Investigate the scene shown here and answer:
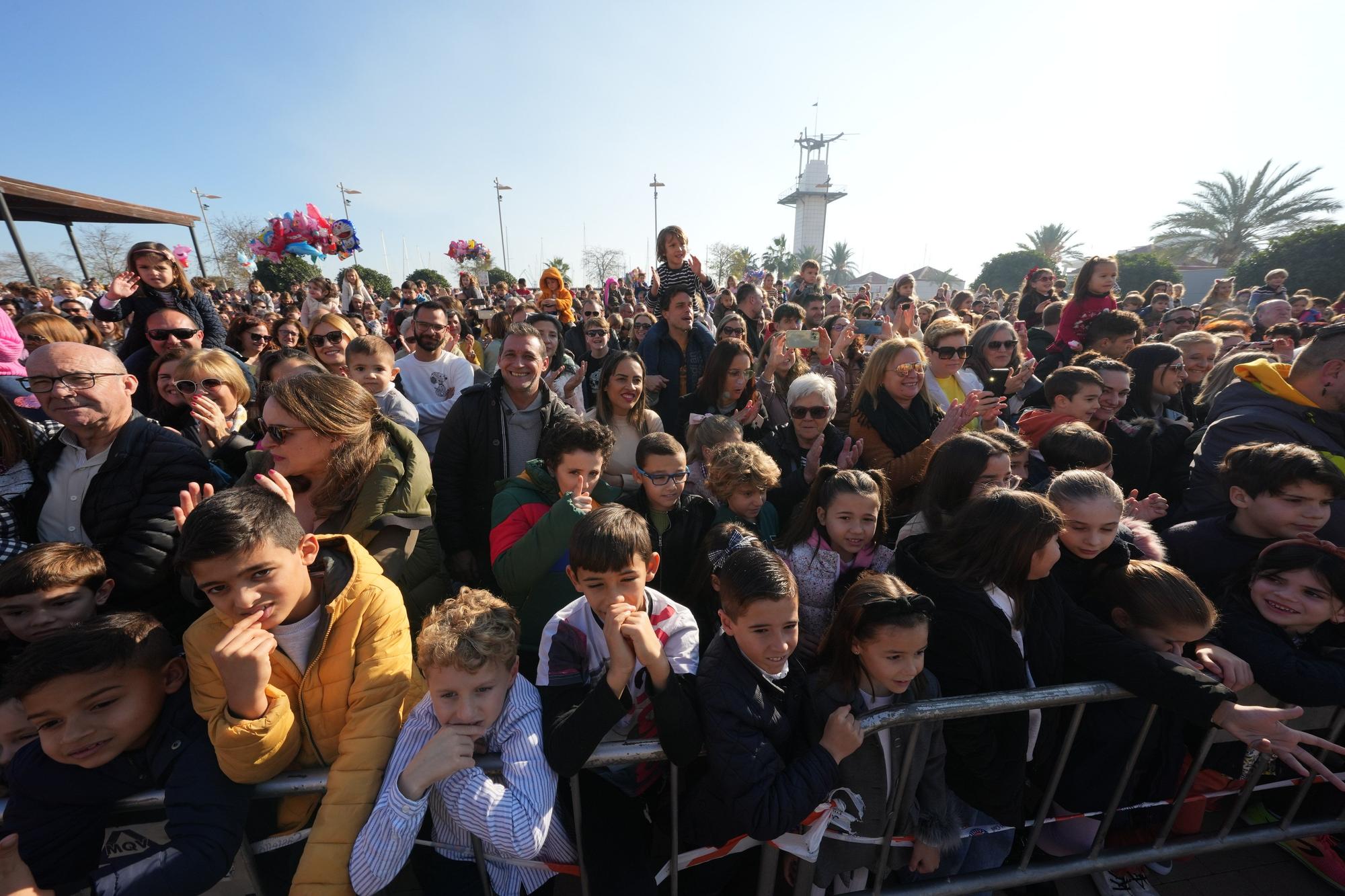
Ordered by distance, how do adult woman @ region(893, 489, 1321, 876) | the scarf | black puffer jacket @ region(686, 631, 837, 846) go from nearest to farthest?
black puffer jacket @ region(686, 631, 837, 846)
adult woman @ region(893, 489, 1321, 876)
the scarf

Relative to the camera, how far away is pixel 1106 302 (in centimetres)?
587

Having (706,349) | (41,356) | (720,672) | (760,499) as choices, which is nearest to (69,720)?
(41,356)

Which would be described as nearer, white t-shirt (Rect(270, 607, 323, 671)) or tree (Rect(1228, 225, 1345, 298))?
white t-shirt (Rect(270, 607, 323, 671))

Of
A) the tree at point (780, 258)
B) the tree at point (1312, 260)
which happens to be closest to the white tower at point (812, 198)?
the tree at point (780, 258)

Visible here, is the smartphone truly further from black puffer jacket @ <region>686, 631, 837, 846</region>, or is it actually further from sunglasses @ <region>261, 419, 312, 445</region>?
sunglasses @ <region>261, 419, 312, 445</region>

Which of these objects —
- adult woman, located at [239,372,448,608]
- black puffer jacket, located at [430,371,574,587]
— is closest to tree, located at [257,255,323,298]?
black puffer jacket, located at [430,371,574,587]

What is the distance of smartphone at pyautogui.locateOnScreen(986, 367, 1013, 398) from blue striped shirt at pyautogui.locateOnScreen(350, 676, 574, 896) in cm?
488

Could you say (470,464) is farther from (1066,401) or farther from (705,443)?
(1066,401)

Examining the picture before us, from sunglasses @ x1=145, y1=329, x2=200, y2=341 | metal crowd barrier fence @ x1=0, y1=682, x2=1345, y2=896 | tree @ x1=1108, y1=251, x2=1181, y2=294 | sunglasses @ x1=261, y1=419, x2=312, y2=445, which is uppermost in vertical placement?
tree @ x1=1108, y1=251, x2=1181, y2=294

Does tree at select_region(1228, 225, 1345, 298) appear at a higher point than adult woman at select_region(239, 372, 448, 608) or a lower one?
higher

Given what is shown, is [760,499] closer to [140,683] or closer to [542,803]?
[542,803]

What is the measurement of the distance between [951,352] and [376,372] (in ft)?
14.0

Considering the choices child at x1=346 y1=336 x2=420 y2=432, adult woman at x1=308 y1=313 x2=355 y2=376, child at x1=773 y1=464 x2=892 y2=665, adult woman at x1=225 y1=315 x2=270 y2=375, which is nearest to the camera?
child at x1=773 y1=464 x2=892 y2=665

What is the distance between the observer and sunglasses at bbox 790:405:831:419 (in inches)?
145
